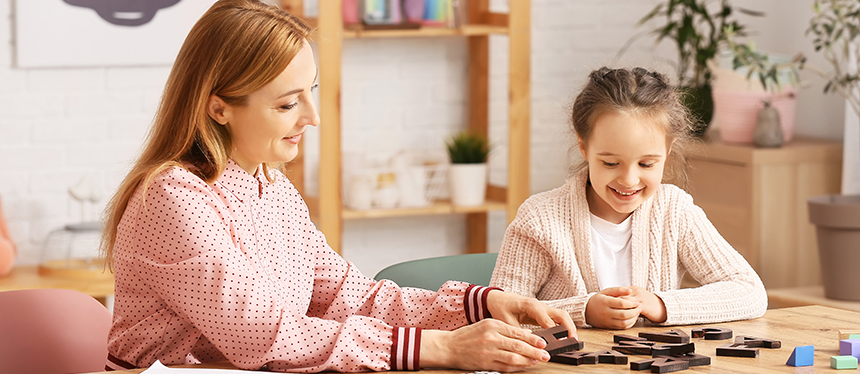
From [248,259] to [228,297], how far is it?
119 mm

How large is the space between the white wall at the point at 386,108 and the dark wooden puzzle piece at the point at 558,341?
1.90m

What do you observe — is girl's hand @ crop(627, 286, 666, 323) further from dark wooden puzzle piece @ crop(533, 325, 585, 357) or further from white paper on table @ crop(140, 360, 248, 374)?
white paper on table @ crop(140, 360, 248, 374)

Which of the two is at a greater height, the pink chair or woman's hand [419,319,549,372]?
woman's hand [419,319,549,372]

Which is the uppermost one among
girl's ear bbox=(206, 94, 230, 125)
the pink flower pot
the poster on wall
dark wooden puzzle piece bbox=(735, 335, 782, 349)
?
the poster on wall

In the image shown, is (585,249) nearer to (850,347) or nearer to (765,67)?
(850,347)

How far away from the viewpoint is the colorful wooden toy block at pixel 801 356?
1.42 metres

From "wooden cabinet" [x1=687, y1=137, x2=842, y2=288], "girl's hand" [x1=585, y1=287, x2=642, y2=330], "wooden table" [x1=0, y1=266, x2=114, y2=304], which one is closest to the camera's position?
"girl's hand" [x1=585, y1=287, x2=642, y2=330]

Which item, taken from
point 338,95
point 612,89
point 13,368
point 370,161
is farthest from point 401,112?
point 13,368

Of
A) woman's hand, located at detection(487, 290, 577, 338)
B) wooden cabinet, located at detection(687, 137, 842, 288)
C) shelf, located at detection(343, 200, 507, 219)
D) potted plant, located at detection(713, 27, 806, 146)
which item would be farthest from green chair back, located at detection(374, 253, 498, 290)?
potted plant, located at detection(713, 27, 806, 146)

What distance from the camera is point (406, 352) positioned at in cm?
141

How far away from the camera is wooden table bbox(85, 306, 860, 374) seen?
1407mm

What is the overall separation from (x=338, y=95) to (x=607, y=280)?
154 centimetres

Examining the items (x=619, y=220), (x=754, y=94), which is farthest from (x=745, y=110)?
(x=619, y=220)

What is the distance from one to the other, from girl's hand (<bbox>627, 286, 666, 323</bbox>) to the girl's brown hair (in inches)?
14.1
